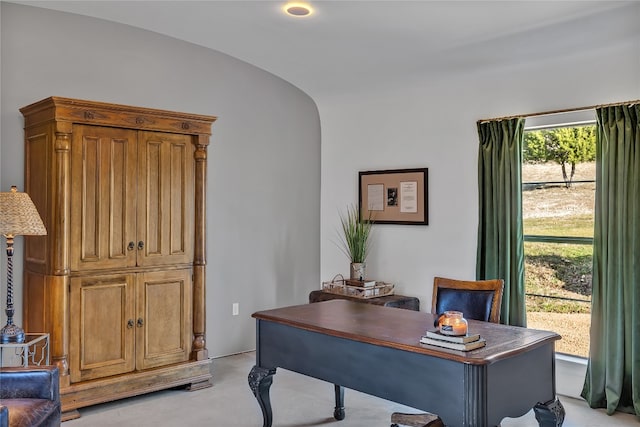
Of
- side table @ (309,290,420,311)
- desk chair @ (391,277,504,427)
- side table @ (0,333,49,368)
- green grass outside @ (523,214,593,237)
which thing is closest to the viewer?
desk chair @ (391,277,504,427)

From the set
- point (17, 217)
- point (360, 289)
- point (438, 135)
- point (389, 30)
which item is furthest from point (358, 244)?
point (17, 217)

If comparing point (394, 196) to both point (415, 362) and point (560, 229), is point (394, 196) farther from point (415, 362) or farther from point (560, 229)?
point (415, 362)

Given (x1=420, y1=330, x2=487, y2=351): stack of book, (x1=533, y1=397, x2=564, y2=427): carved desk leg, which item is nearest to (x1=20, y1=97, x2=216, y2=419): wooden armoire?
(x1=420, y1=330, x2=487, y2=351): stack of book

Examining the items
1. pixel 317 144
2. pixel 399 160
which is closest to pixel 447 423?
pixel 399 160

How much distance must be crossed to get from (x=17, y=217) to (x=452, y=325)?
2.52 metres

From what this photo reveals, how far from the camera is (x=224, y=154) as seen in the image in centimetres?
506

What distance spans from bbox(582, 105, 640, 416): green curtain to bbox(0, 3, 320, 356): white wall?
9.36 ft

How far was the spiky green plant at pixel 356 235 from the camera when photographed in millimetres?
5055

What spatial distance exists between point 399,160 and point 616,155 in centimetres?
189

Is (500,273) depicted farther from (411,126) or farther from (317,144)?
(317,144)

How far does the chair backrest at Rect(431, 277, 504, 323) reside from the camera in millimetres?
3172

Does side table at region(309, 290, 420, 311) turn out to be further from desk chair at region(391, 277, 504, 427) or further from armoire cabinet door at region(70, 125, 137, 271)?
armoire cabinet door at region(70, 125, 137, 271)

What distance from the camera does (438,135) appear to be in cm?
477

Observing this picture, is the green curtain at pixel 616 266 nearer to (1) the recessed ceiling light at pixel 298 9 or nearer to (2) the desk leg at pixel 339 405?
(2) the desk leg at pixel 339 405
